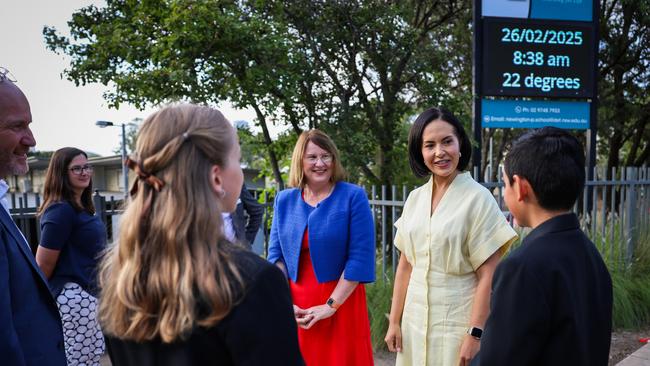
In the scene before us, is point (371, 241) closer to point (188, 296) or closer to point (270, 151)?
point (188, 296)

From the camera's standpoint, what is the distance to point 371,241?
2.93 metres

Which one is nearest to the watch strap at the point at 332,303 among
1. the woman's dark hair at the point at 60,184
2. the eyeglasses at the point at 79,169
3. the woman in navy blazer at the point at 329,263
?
the woman in navy blazer at the point at 329,263

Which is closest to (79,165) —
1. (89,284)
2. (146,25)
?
(89,284)

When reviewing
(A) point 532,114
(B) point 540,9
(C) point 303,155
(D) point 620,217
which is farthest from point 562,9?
(C) point 303,155

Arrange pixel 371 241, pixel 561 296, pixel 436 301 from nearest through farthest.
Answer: pixel 561 296 → pixel 436 301 → pixel 371 241

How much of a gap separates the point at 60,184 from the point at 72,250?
44cm

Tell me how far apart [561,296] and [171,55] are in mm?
6022

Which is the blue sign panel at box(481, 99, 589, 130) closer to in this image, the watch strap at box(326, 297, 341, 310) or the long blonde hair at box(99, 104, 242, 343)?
the watch strap at box(326, 297, 341, 310)

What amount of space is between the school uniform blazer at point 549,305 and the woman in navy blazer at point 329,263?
131 centimetres

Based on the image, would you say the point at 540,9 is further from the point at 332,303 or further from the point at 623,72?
the point at 623,72

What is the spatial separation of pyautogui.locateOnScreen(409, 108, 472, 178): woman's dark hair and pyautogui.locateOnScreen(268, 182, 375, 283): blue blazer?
435mm

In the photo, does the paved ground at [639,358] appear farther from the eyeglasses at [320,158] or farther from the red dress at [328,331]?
the eyeglasses at [320,158]

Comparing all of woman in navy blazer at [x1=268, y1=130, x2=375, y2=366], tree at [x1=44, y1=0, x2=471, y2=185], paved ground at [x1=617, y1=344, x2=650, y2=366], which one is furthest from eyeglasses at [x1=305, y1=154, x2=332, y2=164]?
tree at [x1=44, y1=0, x2=471, y2=185]

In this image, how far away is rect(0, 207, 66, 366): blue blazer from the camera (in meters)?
1.70
